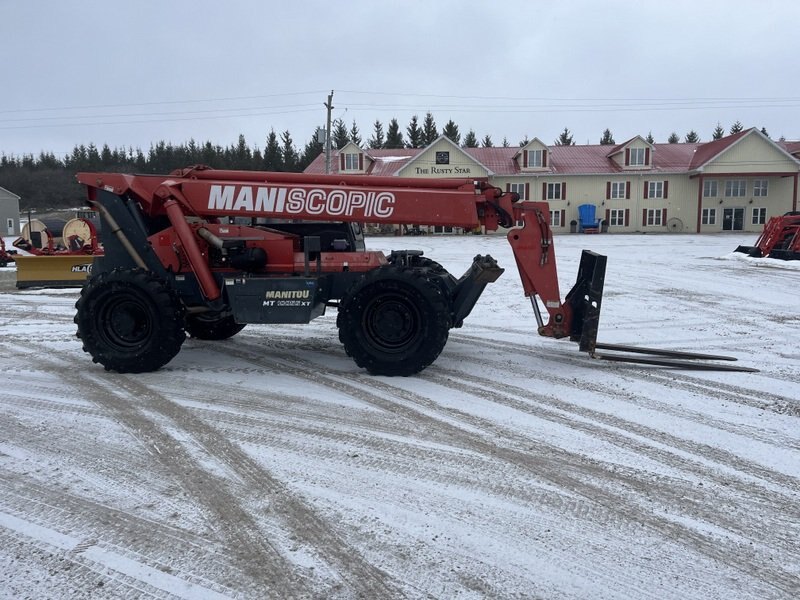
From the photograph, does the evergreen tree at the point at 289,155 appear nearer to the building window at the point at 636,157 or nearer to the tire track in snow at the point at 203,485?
the building window at the point at 636,157

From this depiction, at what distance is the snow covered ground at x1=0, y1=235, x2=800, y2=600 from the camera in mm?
3281

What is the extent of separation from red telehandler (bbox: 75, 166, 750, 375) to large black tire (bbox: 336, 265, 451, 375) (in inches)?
0.4

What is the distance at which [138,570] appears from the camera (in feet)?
10.8

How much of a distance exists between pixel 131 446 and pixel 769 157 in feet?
169

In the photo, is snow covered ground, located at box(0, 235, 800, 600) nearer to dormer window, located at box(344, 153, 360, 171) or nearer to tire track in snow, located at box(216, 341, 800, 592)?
tire track in snow, located at box(216, 341, 800, 592)

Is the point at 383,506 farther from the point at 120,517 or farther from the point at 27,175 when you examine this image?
the point at 27,175

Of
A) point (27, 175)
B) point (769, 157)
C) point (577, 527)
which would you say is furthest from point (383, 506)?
point (27, 175)

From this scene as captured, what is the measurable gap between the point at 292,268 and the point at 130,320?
1847 mm

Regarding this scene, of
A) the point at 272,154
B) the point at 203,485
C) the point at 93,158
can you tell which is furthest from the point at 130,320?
the point at 93,158

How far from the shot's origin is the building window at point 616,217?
159ft

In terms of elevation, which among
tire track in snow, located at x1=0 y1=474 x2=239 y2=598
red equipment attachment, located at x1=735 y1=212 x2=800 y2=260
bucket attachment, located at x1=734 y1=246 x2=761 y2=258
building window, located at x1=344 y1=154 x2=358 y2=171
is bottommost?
tire track in snow, located at x1=0 y1=474 x2=239 y2=598

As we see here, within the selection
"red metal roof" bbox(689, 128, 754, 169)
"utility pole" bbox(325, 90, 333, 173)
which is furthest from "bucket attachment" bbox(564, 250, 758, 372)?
"red metal roof" bbox(689, 128, 754, 169)

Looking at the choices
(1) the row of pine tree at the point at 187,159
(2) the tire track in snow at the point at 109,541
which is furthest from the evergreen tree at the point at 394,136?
(2) the tire track in snow at the point at 109,541

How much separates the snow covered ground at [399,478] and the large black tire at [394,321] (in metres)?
0.26
